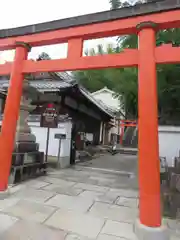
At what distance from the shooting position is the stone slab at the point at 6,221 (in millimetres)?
2748

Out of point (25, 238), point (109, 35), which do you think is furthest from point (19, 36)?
point (25, 238)

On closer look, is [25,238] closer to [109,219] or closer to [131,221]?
[109,219]

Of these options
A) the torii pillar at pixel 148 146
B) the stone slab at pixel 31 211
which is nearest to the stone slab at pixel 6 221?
the stone slab at pixel 31 211

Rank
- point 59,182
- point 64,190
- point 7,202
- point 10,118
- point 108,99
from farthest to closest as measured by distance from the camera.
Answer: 1. point 108,99
2. point 59,182
3. point 64,190
4. point 10,118
5. point 7,202

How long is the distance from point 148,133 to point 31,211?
2431 millimetres

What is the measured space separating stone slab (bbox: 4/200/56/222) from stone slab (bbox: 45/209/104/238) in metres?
0.15

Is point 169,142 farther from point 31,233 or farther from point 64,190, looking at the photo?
point 31,233

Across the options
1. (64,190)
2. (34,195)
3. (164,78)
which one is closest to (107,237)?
(34,195)

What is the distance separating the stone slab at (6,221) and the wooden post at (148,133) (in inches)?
77.0

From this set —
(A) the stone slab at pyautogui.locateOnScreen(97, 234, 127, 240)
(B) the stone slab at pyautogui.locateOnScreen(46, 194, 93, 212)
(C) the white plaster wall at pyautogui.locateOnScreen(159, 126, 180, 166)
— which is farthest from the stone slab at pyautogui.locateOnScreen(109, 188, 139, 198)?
(C) the white plaster wall at pyautogui.locateOnScreen(159, 126, 180, 166)

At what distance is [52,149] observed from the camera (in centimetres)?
811

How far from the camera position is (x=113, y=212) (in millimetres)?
3531

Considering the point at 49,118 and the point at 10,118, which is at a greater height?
the point at 49,118

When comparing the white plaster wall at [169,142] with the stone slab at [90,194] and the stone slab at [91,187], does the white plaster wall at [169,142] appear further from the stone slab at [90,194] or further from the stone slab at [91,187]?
the stone slab at [90,194]
